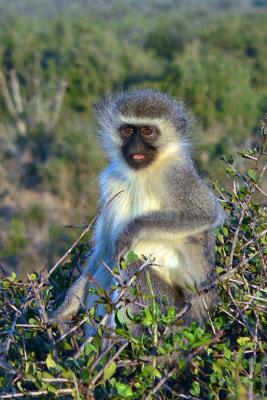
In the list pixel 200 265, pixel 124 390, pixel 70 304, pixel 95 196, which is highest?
pixel 124 390

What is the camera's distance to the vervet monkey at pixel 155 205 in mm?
4305

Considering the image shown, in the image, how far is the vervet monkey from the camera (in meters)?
4.30

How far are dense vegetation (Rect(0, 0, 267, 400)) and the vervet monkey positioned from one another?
0.21 m

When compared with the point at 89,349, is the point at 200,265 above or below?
below

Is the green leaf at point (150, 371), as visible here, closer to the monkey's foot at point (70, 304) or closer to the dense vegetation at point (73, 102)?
the monkey's foot at point (70, 304)

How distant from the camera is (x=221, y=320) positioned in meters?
3.24

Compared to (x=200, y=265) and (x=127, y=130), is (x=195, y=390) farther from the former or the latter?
(x=127, y=130)

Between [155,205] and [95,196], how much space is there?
854cm

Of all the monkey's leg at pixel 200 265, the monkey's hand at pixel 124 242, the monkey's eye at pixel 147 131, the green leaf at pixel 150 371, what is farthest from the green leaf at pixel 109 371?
the monkey's eye at pixel 147 131

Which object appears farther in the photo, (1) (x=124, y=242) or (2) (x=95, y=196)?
(2) (x=95, y=196)

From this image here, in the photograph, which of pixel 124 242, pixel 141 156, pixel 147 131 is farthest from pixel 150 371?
pixel 147 131

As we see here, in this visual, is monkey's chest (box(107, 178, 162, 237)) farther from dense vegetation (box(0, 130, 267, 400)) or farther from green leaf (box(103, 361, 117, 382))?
green leaf (box(103, 361, 117, 382))

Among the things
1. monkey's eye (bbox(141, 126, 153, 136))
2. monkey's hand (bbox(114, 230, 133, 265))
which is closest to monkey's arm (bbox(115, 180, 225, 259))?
monkey's hand (bbox(114, 230, 133, 265))

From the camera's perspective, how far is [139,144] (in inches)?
187
